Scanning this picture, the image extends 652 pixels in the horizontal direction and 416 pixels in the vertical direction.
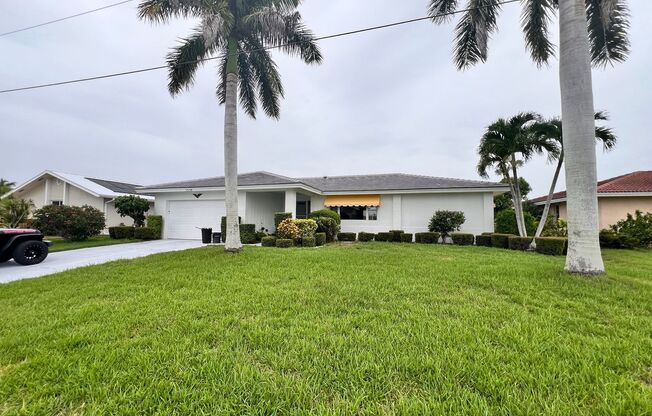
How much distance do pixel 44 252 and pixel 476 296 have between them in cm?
1521

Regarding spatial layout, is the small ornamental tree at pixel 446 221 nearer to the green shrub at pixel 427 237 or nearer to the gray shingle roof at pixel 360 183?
the green shrub at pixel 427 237

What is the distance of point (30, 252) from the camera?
403 inches

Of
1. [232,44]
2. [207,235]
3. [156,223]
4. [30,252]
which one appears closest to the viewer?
[30,252]

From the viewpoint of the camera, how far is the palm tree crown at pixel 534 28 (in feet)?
34.1

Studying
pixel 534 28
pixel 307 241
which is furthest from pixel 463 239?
pixel 534 28

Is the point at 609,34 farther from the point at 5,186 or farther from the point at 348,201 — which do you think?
the point at 5,186

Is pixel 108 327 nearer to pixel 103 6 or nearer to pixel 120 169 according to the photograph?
pixel 103 6

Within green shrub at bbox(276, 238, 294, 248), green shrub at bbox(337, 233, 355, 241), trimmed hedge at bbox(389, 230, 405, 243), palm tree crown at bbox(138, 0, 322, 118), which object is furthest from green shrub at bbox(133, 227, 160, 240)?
trimmed hedge at bbox(389, 230, 405, 243)

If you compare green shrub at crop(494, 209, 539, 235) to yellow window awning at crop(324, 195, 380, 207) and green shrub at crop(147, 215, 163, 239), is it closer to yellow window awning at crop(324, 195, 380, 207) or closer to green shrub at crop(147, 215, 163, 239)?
yellow window awning at crop(324, 195, 380, 207)

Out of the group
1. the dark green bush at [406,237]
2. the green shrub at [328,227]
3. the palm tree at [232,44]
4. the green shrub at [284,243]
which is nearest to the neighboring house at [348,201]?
the dark green bush at [406,237]

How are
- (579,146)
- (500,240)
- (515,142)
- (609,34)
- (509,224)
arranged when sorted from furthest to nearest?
1. (509,224)
2. (500,240)
3. (515,142)
4. (609,34)
5. (579,146)

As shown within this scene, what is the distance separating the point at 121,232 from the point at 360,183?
709 inches

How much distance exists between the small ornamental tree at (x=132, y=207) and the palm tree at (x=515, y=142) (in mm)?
23133

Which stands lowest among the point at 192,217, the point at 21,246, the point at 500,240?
the point at 500,240
